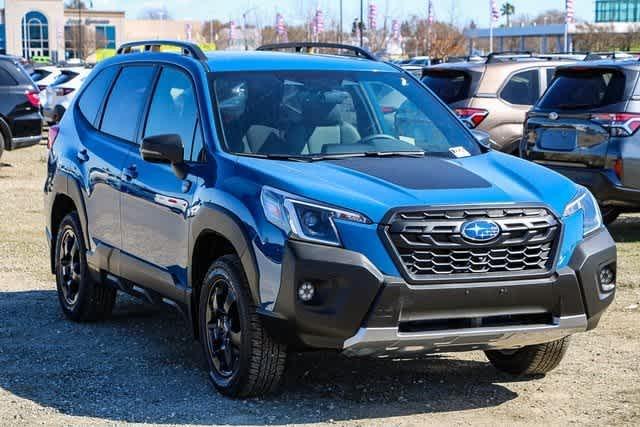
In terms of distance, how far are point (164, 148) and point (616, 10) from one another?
341 ft

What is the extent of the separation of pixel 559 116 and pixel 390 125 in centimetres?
490

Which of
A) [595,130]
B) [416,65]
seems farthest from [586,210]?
[416,65]

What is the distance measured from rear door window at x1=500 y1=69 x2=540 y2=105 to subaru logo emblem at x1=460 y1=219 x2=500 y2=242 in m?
9.83

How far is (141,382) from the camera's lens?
649 cm

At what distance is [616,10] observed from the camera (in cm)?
10538

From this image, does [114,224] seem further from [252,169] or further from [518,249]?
[518,249]

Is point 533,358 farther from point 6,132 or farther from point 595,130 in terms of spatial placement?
point 6,132

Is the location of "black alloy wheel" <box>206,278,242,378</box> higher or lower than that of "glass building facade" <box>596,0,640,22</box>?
lower

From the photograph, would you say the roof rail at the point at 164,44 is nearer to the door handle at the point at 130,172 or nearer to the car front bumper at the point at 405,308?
the door handle at the point at 130,172

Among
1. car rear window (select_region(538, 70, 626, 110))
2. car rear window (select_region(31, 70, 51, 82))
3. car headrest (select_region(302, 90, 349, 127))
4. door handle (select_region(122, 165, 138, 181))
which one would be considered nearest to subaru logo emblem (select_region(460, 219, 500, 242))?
car headrest (select_region(302, 90, 349, 127))

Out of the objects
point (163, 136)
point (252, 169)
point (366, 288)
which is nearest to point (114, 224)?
point (163, 136)

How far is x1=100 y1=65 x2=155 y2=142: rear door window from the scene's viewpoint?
734 centimetres

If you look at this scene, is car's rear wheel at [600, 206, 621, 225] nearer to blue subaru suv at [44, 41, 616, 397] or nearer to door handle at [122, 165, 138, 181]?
blue subaru suv at [44, 41, 616, 397]

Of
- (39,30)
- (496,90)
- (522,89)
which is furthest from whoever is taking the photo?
(39,30)
